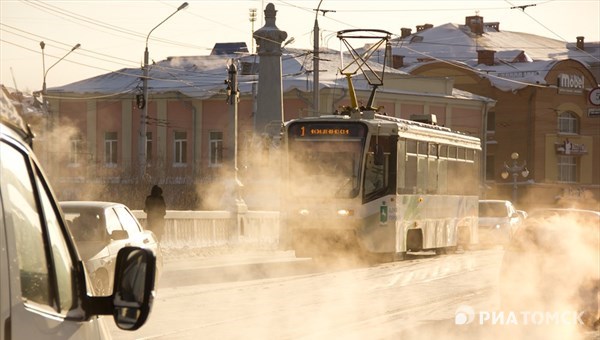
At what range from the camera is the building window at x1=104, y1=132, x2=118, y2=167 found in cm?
7812

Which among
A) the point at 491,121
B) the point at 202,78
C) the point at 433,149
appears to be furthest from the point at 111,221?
the point at 491,121

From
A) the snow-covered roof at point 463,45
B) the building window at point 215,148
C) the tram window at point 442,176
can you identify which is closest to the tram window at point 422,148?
the tram window at point 442,176

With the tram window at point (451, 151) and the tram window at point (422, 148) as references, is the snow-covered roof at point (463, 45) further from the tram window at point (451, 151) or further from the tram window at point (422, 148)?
the tram window at point (422, 148)

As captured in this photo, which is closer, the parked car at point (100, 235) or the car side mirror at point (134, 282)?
the car side mirror at point (134, 282)

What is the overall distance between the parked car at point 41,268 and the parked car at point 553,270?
10.8m

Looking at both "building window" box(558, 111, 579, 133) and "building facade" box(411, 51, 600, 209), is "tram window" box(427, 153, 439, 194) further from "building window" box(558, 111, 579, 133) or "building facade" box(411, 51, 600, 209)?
"building window" box(558, 111, 579, 133)

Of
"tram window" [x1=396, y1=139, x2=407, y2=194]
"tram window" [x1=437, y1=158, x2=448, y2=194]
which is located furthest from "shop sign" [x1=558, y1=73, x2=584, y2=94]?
"tram window" [x1=396, y1=139, x2=407, y2=194]

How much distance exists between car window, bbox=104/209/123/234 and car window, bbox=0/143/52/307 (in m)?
12.8

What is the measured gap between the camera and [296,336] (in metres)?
14.1

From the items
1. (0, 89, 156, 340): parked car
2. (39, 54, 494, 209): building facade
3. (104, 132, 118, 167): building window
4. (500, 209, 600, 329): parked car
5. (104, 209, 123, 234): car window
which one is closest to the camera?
(0, 89, 156, 340): parked car

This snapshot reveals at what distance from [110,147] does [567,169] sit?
3561 centimetres

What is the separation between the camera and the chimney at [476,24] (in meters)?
114

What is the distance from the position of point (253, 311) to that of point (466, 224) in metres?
19.6

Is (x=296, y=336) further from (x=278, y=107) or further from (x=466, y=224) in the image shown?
(x=278, y=107)
